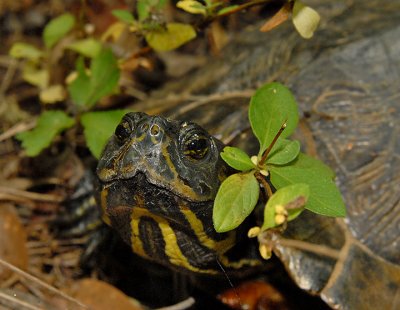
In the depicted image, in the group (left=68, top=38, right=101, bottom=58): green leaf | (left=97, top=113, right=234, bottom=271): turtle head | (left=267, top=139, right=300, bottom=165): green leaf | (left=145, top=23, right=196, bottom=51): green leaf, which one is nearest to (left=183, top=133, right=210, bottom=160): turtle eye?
(left=97, top=113, right=234, bottom=271): turtle head

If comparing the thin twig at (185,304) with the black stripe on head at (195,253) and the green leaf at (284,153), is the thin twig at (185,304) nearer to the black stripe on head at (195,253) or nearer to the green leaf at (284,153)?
the black stripe on head at (195,253)

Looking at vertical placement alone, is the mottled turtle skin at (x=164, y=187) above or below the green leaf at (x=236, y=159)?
below

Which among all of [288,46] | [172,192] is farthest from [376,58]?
[172,192]

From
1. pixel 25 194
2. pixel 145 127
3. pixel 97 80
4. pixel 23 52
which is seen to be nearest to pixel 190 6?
pixel 97 80

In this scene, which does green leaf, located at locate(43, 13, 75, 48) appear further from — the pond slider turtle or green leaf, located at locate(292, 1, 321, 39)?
green leaf, located at locate(292, 1, 321, 39)

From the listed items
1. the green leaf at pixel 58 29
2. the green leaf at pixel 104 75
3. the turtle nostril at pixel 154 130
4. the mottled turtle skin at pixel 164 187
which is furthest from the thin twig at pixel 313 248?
the green leaf at pixel 58 29

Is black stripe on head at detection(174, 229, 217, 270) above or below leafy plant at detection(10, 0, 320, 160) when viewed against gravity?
below

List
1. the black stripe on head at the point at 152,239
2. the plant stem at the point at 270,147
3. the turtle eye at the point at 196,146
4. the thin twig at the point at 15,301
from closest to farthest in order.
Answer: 1. the plant stem at the point at 270,147
2. the turtle eye at the point at 196,146
3. the black stripe on head at the point at 152,239
4. the thin twig at the point at 15,301
